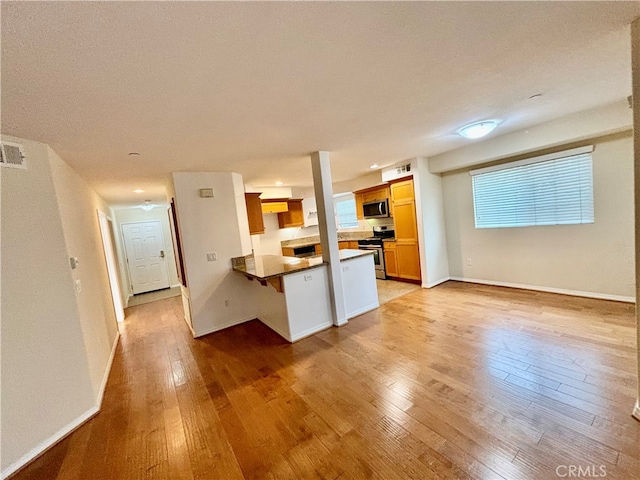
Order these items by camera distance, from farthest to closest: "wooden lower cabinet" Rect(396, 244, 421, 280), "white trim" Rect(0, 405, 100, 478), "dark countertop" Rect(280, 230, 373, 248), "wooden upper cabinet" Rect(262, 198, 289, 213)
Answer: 1. "dark countertop" Rect(280, 230, 373, 248)
2. "wooden upper cabinet" Rect(262, 198, 289, 213)
3. "wooden lower cabinet" Rect(396, 244, 421, 280)
4. "white trim" Rect(0, 405, 100, 478)

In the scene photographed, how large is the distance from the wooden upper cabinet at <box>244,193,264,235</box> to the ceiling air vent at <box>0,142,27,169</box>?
3.09m

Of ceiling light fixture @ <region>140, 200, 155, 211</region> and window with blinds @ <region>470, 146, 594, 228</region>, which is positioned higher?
ceiling light fixture @ <region>140, 200, 155, 211</region>

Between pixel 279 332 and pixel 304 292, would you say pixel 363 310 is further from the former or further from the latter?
pixel 279 332

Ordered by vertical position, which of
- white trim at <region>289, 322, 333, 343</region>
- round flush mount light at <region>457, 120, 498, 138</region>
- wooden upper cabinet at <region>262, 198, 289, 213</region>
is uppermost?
round flush mount light at <region>457, 120, 498, 138</region>

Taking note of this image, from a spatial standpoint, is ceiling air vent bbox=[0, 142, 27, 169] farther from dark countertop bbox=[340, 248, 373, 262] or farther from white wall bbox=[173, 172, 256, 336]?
dark countertop bbox=[340, 248, 373, 262]

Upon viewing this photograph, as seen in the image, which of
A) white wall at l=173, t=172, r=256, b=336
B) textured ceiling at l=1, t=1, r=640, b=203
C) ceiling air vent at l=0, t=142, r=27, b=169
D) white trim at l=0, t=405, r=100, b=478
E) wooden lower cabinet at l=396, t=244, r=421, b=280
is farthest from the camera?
wooden lower cabinet at l=396, t=244, r=421, b=280

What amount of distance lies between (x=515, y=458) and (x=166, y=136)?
3.44m

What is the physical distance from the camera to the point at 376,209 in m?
5.95

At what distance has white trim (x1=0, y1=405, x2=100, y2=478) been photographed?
1.82 meters

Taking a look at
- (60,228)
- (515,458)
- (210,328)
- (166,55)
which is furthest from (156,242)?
(515,458)

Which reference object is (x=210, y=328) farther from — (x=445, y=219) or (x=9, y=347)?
(x=445, y=219)

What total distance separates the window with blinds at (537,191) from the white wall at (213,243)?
4225mm

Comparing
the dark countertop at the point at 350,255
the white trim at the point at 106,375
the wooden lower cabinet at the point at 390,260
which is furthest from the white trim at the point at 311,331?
the wooden lower cabinet at the point at 390,260

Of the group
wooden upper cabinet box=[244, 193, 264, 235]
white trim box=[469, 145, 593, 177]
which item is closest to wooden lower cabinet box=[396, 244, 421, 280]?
white trim box=[469, 145, 593, 177]
